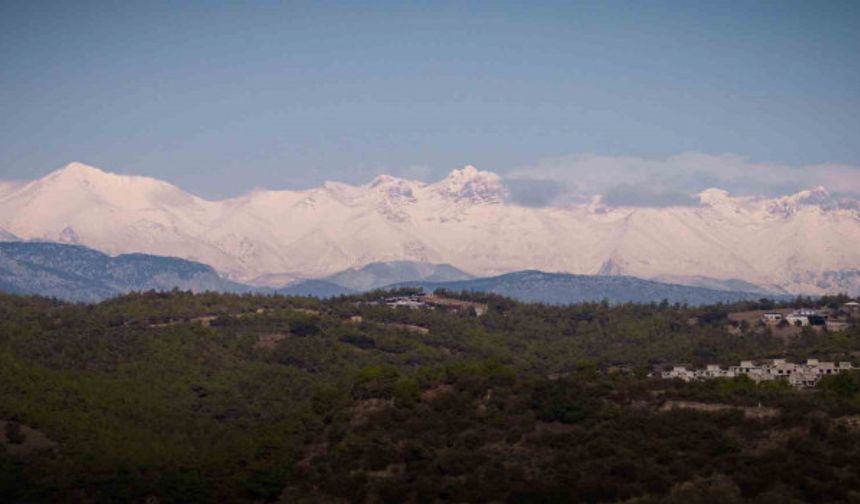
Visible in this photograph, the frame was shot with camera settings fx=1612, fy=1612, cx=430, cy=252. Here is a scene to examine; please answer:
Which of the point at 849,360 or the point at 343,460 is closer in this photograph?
the point at 343,460

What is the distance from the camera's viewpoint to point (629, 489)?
98.2m

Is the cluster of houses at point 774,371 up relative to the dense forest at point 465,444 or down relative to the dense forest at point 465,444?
up

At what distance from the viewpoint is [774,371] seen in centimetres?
17438

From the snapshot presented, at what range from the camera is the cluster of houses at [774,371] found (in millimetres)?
164500

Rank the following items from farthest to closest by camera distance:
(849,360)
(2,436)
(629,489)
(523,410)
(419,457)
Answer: (849,360) → (2,436) → (523,410) → (419,457) → (629,489)

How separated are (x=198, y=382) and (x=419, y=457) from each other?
7235 centimetres

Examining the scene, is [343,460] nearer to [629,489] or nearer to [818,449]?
[629,489]

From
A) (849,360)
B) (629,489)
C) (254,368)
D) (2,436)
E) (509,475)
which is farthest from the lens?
(254,368)

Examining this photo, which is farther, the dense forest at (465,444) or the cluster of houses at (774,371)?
the cluster of houses at (774,371)

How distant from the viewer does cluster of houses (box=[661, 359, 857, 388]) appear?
164500mm

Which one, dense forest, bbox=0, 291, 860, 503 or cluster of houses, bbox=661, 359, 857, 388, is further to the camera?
cluster of houses, bbox=661, 359, 857, 388

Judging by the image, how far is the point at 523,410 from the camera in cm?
12131

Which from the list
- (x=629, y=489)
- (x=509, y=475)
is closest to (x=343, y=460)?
(x=509, y=475)

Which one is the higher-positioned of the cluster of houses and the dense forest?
the cluster of houses
